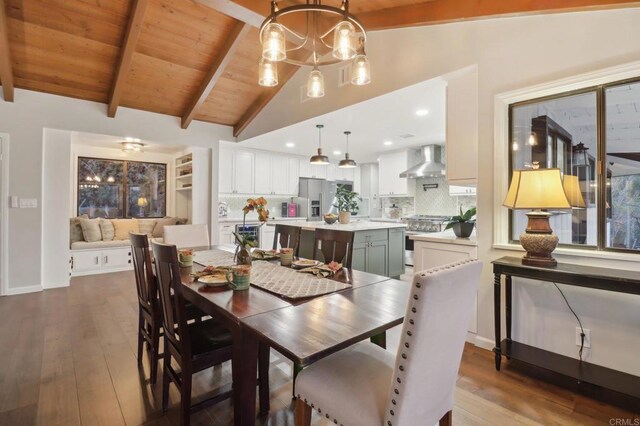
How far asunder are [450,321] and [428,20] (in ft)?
8.67

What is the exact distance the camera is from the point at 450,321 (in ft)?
3.59

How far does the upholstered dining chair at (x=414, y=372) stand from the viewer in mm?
1000

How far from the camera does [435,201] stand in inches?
251

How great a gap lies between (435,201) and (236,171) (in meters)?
4.19

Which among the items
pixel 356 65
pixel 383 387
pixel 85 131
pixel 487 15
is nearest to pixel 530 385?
pixel 383 387

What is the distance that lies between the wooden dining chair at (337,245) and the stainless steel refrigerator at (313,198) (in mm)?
4709

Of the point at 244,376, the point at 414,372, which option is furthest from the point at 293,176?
the point at 414,372

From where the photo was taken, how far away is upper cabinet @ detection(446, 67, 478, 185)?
271 cm

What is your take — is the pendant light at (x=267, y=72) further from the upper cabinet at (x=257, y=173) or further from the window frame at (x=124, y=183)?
the window frame at (x=124, y=183)

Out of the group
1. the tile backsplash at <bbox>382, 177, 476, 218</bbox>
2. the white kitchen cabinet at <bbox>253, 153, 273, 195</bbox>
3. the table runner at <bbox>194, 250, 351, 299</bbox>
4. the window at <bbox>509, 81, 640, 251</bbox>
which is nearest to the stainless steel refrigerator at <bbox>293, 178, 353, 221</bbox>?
the white kitchen cabinet at <bbox>253, 153, 273, 195</bbox>

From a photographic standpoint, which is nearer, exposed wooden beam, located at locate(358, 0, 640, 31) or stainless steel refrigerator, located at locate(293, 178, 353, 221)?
exposed wooden beam, located at locate(358, 0, 640, 31)

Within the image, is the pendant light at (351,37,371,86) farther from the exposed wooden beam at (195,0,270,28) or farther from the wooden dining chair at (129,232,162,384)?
the wooden dining chair at (129,232,162,384)

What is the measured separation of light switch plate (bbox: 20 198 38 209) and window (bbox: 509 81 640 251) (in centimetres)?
579

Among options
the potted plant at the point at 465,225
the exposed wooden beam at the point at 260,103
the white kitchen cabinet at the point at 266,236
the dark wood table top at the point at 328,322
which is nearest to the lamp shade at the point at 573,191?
the potted plant at the point at 465,225
